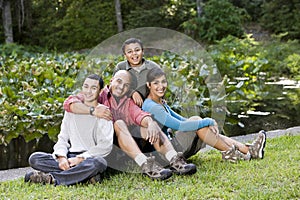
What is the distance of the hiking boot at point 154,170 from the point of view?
371 cm

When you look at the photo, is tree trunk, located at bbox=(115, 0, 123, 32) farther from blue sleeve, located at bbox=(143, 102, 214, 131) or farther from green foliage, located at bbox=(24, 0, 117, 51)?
blue sleeve, located at bbox=(143, 102, 214, 131)

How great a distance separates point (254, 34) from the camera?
18.5m

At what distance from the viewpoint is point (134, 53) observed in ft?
13.1

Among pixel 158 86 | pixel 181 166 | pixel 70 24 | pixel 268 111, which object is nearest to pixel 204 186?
pixel 181 166

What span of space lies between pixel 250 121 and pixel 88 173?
14.0 ft

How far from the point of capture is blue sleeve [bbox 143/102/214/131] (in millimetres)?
3986

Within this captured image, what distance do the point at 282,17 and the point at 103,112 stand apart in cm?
1465

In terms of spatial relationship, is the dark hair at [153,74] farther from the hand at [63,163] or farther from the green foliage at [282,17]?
the green foliage at [282,17]

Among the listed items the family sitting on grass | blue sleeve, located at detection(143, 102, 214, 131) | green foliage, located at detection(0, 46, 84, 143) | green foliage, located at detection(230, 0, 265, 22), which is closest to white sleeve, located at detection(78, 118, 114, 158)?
the family sitting on grass

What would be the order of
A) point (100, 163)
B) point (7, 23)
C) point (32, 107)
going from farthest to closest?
point (7, 23) < point (32, 107) < point (100, 163)

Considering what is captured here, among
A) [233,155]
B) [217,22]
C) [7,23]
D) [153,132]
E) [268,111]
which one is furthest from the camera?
[7,23]

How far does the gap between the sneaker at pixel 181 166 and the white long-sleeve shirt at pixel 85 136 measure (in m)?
0.49

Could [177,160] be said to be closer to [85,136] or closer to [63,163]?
[85,136]

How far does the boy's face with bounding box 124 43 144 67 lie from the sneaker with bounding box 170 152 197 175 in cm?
79
